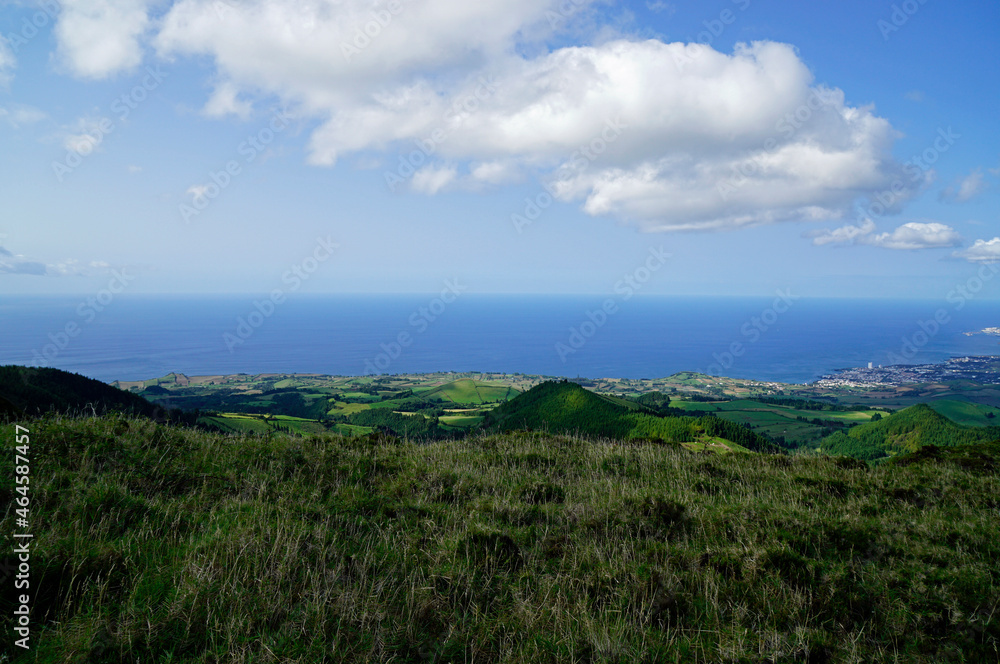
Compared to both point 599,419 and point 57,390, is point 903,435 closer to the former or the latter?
point 599,419

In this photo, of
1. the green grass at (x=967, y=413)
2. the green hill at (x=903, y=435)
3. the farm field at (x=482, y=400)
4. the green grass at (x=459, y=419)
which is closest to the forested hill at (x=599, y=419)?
the green grass at (x=459, y=419)

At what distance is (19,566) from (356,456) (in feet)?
Answer: 18.2

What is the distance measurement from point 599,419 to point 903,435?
31.0 m

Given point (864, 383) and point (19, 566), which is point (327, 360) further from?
point (19, 566)

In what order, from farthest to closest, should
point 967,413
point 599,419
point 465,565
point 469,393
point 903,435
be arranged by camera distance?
point 469,393 < point 967,413 < point 903,435 < point 599,419 < point 465,565

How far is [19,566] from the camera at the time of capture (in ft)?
12.3

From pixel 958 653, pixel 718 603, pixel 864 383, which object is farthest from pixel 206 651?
pixel 864 383

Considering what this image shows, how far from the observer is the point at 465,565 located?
4680 mm

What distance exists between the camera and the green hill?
3650 cm

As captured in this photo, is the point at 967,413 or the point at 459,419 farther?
the point at 967,413

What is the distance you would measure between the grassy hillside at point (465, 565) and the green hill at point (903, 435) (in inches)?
1398

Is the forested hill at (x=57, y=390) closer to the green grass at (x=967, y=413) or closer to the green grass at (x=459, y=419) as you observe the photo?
the green grass at (x=459, y=419)

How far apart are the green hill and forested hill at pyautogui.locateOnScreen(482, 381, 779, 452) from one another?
11.4m

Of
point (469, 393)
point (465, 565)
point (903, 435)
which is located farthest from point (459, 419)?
point (465, 565)
